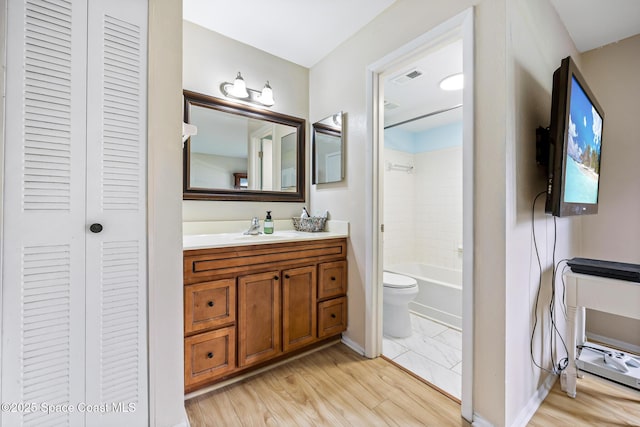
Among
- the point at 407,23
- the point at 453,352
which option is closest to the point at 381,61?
the point at 407,23

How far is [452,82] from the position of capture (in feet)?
7.90

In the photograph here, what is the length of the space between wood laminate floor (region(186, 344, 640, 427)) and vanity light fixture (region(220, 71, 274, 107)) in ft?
6.68

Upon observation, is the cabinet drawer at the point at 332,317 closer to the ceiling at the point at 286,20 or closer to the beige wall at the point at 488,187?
the beige wall at the point at 488,187

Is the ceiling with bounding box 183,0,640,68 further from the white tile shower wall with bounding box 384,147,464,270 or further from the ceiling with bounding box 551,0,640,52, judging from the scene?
the white tile shower wall with bounding box 384,147,464,270

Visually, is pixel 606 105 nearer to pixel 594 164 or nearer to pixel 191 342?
pixel 594 164

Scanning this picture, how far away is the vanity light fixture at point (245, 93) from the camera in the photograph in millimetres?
2068

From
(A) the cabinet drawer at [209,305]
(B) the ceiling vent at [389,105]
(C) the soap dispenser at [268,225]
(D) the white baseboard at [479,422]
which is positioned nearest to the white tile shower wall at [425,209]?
(B) the ceiling vent at [389,105]

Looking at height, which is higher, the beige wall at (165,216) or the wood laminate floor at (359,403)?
the beige wall at (165,216)

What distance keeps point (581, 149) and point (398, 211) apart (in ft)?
7.07

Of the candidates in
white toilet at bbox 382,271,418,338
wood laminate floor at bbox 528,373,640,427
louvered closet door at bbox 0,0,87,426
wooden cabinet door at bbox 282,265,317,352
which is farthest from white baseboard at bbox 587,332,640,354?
louvered closet door at bbox 0,0,87,426

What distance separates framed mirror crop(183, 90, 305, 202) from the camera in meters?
1.97

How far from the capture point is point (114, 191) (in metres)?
1.07

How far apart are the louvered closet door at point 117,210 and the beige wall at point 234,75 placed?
0.85 metres

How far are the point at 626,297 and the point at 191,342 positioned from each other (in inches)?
89.3
